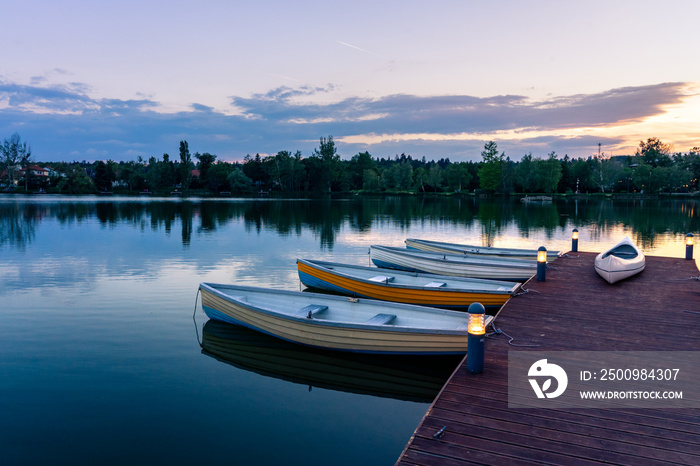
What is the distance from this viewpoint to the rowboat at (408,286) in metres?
11.8

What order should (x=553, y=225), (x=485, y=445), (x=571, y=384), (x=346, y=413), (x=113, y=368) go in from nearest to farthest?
(x=485, y=445), (x=571, y=384), (x=346, y=413), (x=113, y=368), (x=553, y=225)

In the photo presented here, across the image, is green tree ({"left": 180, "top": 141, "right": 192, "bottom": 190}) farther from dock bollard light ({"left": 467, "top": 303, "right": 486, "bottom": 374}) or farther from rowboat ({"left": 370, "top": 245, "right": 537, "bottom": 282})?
dock bollard light ({"left": 467, "top": 303, "right": 486, "bottom": 374})

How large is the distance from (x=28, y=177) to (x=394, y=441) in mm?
139602

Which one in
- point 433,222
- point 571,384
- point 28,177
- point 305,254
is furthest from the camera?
Answer: point 28,177

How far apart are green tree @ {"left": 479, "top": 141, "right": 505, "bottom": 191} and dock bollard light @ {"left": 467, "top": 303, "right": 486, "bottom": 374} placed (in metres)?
114

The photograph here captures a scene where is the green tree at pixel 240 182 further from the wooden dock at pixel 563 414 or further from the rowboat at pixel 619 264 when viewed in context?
the wooden dock at pixel 563 414

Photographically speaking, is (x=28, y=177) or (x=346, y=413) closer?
(x=346, y=413)

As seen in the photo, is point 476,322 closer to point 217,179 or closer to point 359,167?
point 217,179

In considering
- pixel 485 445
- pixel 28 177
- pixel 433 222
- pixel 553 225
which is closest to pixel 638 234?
pixel 553 225

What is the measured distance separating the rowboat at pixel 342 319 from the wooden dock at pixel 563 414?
1.15 metres

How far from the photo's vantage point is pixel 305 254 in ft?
79.5

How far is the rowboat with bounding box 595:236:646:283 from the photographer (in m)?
12.0

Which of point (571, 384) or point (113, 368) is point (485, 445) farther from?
point (113, 368)

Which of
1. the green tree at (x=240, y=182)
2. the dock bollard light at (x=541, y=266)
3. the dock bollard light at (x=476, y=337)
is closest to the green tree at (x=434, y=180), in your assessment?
the green tree at (x=240, y=182)
